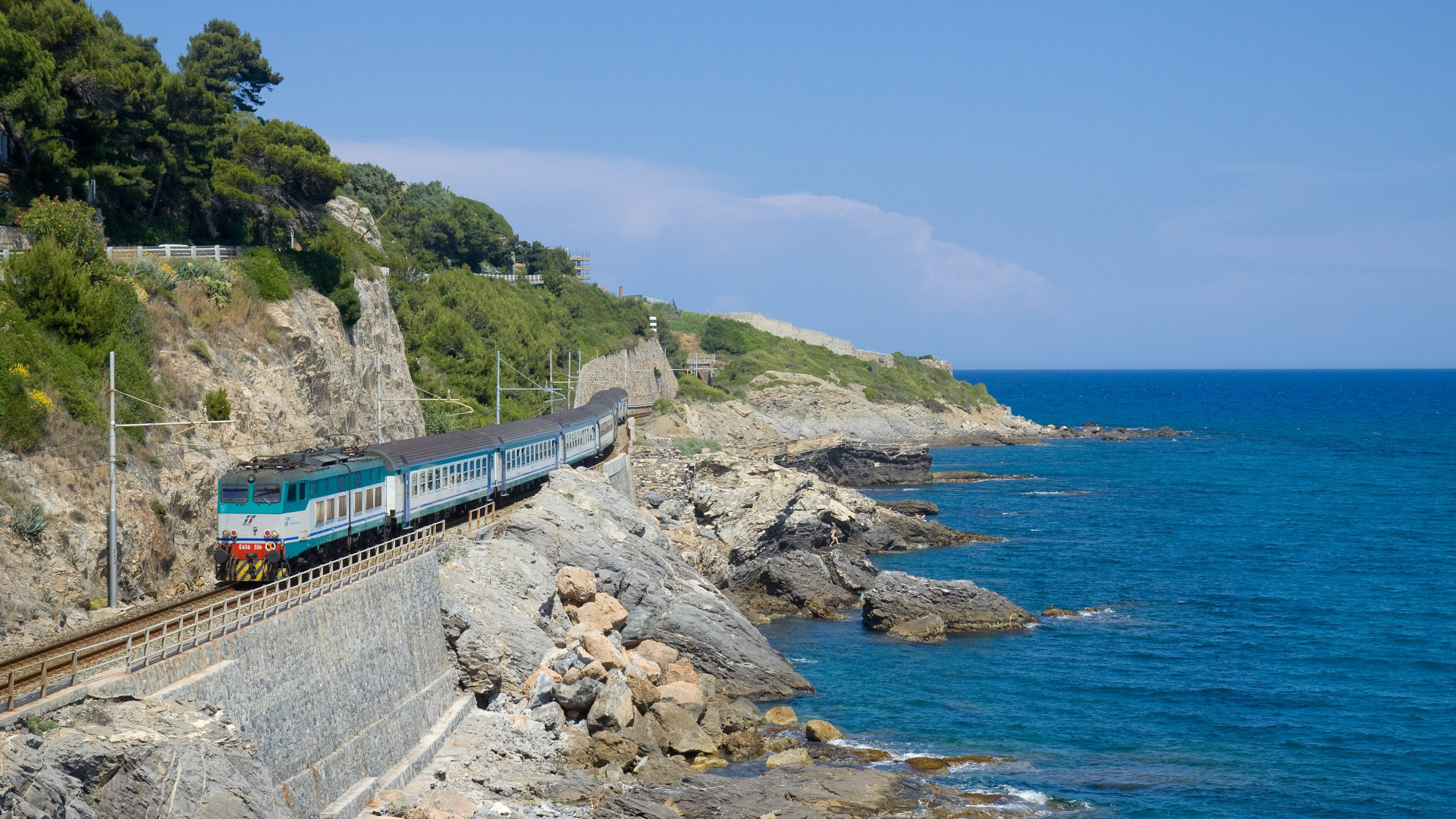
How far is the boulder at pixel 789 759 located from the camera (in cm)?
2803

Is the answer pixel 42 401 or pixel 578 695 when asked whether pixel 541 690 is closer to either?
pixel 578 695

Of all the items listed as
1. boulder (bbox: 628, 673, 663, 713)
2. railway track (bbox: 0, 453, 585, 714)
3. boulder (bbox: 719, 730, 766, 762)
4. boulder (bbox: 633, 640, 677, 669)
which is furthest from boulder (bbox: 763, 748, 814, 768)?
railway track (bbox: 0, 453, 585, 714)

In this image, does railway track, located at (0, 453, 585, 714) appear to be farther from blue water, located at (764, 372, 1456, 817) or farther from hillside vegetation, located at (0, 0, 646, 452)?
blue water, located at (764, 372, 1456, 817)

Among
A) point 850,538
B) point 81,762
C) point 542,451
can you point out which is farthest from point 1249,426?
point 81,762

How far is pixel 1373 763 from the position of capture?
30500 millimetres

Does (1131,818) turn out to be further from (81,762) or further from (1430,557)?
(1430,557)

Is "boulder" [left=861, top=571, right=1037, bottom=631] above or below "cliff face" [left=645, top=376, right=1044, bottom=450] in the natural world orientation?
below

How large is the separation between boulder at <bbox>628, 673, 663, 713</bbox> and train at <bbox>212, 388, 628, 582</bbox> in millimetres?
8300

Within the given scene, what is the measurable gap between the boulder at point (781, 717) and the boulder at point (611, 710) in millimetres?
5075

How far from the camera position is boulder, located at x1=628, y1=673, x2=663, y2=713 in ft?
97.3

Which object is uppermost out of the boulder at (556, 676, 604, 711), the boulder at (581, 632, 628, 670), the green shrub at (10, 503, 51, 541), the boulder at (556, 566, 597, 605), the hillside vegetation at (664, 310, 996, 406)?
the hillside vegetation at (664, 310, 996, 406)

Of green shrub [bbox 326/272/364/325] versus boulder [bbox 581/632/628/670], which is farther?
green shrub [bbox 326/272/364/325]

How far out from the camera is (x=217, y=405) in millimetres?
32656

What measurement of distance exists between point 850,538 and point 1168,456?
6672 cm
